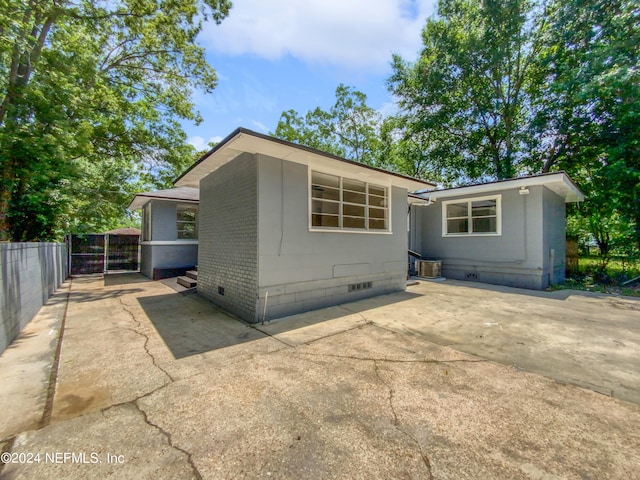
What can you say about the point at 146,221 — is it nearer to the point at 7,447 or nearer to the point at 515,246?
the point at 7,447

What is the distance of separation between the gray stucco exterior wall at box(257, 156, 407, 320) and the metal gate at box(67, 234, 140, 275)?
10932 millimetres

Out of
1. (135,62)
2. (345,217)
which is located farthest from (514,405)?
(135,62)

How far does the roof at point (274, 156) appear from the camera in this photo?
4.27 metres

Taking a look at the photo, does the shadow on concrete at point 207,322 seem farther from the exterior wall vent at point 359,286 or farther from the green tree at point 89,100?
the green tree at point 89,100

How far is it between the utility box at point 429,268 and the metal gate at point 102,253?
12717mm

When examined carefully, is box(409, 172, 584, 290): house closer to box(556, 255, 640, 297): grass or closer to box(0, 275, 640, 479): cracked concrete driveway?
box(556, 255, 640, 297): grass

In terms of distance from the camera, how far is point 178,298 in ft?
22.3

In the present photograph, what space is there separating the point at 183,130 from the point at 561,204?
57.6 feet

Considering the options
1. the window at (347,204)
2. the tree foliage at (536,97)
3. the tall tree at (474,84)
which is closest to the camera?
the window at (347,204)

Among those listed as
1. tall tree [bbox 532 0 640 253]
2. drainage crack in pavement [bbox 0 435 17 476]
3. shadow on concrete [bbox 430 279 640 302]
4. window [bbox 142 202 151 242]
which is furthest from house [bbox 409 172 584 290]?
window [bbox 142 202 151 242]

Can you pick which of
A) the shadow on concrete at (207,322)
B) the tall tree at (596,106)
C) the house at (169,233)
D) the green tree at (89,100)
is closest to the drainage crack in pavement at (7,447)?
the shadow on concrete at (207,322)

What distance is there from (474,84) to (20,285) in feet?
65.2

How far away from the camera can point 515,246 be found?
8.41 meters

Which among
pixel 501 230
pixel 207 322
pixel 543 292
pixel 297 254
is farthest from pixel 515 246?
pixel 207 322
